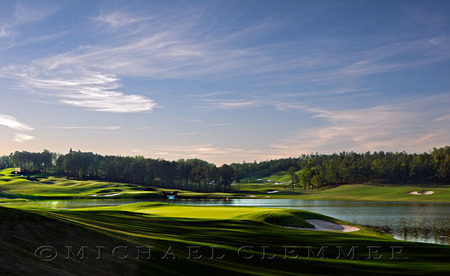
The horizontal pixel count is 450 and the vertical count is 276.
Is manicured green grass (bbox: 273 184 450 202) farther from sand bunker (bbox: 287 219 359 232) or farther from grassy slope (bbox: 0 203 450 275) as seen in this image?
grassy slope (bbox: 0 203 450 275)

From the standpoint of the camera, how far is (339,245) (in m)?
23.4

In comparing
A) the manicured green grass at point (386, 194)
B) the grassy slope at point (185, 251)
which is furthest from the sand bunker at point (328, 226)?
the manicured green grass at point (386, 194)

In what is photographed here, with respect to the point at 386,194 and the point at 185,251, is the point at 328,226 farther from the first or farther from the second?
the point at 386,194

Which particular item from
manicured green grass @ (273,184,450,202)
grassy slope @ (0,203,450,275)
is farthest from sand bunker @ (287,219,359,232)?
manicured green grass @ (273,184,450,202)

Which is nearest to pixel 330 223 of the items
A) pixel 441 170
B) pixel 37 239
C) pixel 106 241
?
pixel 106 241

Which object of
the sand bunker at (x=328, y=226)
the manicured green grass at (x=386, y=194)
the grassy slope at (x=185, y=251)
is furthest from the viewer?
the manicured green grass at (x=386, y=194)

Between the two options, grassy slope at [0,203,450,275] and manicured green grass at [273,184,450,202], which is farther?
manicured green grass at [273,184,450,202]

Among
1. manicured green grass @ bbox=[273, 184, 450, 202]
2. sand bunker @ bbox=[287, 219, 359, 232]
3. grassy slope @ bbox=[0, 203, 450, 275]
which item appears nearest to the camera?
grassy slope @ bbox=[0, 203, 450, 275]

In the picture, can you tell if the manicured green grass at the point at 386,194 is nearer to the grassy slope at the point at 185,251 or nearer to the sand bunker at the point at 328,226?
the sand bunker at the point at 328,226

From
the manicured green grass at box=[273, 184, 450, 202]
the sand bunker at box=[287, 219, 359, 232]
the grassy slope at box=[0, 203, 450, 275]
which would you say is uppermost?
the grassy slope at box=[0, 203, 450, 275]

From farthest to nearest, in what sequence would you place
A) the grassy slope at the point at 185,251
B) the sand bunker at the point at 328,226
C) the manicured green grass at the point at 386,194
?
1. the manicured green grass at the point at 386,194
2. the sand bunker at the point at 328,226
3. the grassy slope at the point at 185,251

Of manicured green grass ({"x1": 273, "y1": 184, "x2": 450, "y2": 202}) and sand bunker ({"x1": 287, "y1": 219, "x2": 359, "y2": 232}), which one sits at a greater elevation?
sand bunker ({"x1": 287, "y1": 219, "x2": 359, "y2": 232})

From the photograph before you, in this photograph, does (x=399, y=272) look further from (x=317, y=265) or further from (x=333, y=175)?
(x=333, y=175)

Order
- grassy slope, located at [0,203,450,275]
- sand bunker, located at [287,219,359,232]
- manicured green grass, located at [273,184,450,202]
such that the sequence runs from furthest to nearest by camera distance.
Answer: manicured green grass, located at [273,184,450,202]
sand bunker, located at [287,219,359,232]
grassy slope, located at [0,203,450,275]
